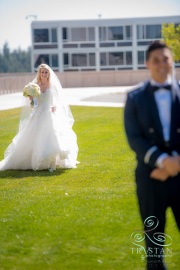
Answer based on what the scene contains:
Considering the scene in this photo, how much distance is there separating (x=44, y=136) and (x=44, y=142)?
0.14 meters

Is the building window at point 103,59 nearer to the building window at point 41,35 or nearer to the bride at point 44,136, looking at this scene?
the building window at point 41,35

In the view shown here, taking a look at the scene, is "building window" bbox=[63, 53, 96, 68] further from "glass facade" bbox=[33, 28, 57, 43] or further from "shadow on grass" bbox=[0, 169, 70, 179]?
"shadow on grass" bbox=[0, 169, 70, 179]

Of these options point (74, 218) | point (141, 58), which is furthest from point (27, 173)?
point (141, 58)

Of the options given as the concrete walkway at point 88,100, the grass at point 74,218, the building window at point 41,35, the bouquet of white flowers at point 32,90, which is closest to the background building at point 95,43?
the building window at point 41,35

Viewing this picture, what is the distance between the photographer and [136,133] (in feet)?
14.2

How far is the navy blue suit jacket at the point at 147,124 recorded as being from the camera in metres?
4.27

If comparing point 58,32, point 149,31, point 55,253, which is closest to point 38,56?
point 58,32

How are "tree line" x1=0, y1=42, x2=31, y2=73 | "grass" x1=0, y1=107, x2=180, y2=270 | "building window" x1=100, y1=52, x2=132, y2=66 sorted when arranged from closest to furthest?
"grass" x1=0, y1=107, x2=180, y2=270, "building window" x1=100, y1=52, x2=132, y2=66, "tree line" x1=0, y1=42, x2=31, y2=73

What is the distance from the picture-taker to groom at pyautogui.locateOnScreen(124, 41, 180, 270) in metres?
4.25

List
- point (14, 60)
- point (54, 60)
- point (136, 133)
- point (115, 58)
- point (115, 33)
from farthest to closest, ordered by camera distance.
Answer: point (14, 60) < point (115, 33) < point (115, 58) < point (54, 60) < point (136, 133)

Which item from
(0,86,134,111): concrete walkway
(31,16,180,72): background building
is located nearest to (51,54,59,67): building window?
(31,16,180,72): background building

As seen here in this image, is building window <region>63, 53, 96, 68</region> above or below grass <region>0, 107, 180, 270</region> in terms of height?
below

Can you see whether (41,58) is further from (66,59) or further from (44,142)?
(44,142)

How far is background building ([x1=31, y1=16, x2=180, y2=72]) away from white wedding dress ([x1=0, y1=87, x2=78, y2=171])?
61.2m
